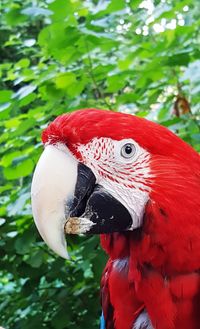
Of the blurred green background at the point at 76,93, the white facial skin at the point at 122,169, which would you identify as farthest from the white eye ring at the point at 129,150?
the blurred green background at the point at 76,93

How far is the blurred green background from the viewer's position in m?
1.28

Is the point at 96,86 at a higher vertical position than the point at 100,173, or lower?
lower

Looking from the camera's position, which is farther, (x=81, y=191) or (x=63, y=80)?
(x=63, y=80)

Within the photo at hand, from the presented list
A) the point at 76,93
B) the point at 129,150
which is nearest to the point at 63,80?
the point at 76,93

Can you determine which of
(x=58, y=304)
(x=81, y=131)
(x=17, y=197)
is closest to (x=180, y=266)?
(x=81, y=131)

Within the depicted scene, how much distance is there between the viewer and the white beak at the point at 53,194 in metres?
0.78

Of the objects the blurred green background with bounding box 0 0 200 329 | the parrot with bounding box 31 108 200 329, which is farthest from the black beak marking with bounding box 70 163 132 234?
the blurred green background with bounding box 0 0 200 329

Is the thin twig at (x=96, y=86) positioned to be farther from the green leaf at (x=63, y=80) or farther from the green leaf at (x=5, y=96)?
the green leaf at (x=5, y=96)

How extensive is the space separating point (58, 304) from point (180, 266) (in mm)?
700

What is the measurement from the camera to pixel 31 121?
1.34 m

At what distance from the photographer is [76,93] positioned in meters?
1.35

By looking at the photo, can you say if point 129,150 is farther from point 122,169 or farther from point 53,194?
point 53,194

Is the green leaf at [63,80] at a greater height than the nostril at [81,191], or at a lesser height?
lesser

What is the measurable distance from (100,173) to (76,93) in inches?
22.2
